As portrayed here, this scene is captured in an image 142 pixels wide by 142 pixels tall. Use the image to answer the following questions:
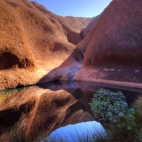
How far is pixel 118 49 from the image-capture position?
14562mm

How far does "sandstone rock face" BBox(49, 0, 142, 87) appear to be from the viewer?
1275 cm

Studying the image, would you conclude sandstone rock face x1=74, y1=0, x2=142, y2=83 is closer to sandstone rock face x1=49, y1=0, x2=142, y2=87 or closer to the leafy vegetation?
sandstone rock face x1=49, y1=0, x2=142, y2=87

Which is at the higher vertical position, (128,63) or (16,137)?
(16,137)

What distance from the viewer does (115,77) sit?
13273 millimetres

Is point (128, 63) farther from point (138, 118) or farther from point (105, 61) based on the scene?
point (138, 118)

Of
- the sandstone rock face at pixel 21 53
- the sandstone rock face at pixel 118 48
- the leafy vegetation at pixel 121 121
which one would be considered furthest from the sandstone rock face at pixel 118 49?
the leafy vegetation at pixel 121 121

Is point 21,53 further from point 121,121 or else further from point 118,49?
point 121,121

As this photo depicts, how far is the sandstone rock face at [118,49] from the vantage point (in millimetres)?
12750

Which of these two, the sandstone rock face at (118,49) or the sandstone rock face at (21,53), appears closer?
the sandstone rock face at (118,49)

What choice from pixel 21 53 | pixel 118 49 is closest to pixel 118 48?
pixel 118 49

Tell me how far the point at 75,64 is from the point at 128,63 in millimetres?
10297

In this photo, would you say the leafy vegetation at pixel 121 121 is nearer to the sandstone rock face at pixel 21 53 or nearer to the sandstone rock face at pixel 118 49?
the sandstone rock face at pixel 118 49

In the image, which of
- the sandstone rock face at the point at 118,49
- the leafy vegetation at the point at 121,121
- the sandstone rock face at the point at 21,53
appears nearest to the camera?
the leafy vegetation at the point at 121,121

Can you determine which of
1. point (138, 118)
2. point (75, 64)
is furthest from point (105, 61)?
point (138, 118)
